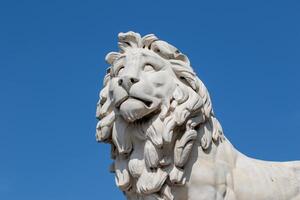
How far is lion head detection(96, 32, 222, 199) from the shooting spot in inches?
291

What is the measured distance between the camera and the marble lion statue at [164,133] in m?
7.41

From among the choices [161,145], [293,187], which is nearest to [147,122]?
[161,145]

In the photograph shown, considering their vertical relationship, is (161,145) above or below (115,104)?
below

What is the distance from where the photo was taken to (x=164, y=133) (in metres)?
7.37

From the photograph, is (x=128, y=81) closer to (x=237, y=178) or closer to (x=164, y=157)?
(x=164, y=157)

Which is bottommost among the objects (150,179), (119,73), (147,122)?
(150,179)

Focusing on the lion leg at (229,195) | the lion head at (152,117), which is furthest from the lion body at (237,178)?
the lion head at (152,117)

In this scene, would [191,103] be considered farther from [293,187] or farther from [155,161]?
[293,187]

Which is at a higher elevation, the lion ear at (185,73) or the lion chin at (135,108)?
the lion ear at (185,73)

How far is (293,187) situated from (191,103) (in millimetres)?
1869

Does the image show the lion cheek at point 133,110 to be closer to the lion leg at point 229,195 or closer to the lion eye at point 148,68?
the lion eye at point 148,68

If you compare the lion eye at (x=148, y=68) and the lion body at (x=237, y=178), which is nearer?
the lion body at (x=237, y=178)

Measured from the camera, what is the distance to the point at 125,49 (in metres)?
8.00

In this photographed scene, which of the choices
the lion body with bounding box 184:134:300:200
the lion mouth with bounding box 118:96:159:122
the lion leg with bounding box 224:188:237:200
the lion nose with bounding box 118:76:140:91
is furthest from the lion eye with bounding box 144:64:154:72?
the lion leg with bounding box 224:188:237:200
